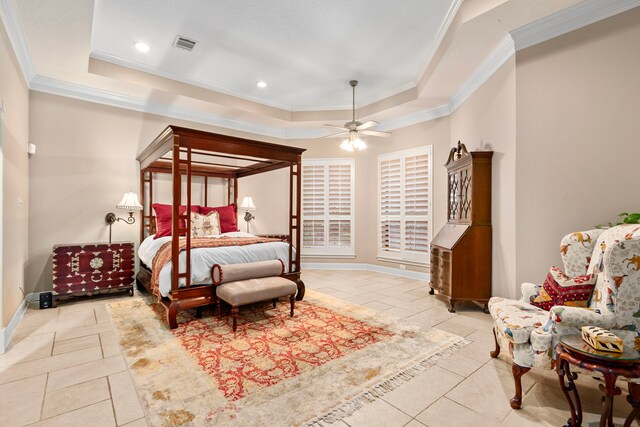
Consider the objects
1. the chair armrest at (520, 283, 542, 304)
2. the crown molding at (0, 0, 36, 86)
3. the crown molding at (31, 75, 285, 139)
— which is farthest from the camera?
the crown molding at (31, 75, 285, 139)

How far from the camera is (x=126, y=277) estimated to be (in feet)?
14.2

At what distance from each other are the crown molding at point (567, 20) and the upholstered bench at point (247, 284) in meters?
3.67

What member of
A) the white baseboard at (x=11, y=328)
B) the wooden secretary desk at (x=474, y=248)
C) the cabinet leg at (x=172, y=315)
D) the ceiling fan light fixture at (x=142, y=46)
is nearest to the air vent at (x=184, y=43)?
the ceiling fan light fixture at (x=142, y=46)

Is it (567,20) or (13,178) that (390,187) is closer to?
(567,20)

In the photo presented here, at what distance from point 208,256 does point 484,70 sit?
421 centimetres

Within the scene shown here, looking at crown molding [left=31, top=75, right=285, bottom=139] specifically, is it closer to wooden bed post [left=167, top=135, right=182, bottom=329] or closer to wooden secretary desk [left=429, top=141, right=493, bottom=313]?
wooden bed post [left=167, top=135, right=182, bottom=329]

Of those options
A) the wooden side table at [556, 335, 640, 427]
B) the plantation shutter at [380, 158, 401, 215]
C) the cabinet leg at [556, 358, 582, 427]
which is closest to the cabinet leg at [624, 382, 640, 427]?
the wooden side table at [556, 335, 640, 427]

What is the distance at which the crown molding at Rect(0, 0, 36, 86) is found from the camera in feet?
8.96

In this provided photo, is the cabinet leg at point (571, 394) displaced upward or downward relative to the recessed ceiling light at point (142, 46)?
downward

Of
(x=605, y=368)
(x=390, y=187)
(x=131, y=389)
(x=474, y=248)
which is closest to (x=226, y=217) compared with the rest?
(x=390, y=187)

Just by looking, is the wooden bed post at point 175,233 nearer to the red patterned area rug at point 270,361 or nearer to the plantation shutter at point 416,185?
the red patterned area rug at point 270,361

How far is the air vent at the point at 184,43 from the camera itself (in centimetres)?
373

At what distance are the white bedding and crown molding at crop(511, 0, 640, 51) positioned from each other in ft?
12.1

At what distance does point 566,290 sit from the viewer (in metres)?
2.20
